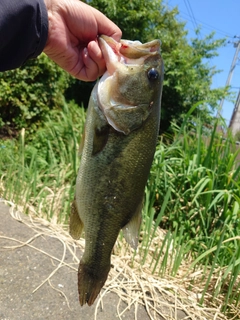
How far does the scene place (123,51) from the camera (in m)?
1.72

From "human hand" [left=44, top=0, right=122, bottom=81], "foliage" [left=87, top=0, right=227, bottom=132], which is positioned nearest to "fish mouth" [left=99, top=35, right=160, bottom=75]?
"human hand" [left=44, top=0, right=122, bottom=81]

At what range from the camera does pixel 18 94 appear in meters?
6.03

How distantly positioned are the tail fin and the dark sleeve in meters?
1.10

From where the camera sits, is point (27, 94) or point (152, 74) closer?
point (152, 74)

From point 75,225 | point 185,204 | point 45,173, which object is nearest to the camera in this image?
point 75,225

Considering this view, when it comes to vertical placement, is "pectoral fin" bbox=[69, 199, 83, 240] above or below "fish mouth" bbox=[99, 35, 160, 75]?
below

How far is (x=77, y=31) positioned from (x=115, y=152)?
778mm

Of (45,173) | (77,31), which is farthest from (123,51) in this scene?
(45,173)

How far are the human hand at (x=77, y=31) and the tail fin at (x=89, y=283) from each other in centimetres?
106

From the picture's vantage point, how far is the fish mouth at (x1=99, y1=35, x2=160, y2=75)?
5.58ft

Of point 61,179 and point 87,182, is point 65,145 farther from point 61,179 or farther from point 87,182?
point 87,182

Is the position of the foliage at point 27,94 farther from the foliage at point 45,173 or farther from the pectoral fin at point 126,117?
the pectoral fin at point 126,117

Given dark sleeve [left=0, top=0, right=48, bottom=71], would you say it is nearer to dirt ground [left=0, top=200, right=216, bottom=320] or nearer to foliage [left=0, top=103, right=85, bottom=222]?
dirt ground [left=0, top=200, right=216, bottom=320]

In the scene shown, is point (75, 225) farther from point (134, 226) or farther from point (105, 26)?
point (105, 26)
